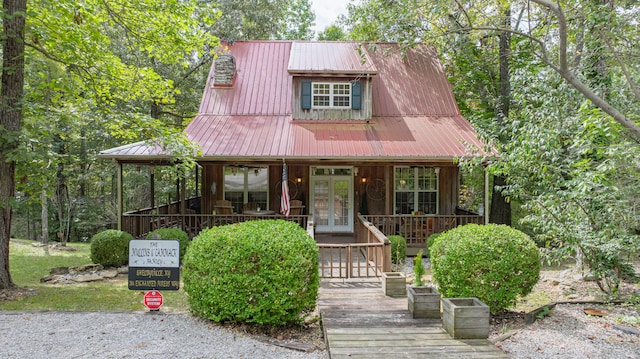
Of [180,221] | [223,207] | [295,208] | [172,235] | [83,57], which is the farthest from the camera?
[295,208]

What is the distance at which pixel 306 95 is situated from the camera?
43.5ft

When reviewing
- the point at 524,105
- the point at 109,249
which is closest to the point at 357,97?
the point at 524,105

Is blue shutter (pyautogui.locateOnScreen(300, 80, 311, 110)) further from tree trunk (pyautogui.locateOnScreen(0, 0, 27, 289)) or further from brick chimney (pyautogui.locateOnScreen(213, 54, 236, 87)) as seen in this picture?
tree trunk (pyautogui.locateOnScreen(0, 0, 27, 289))

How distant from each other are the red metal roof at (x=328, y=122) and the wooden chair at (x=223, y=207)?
1966 millimetres

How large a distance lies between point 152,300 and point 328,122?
8.68 m

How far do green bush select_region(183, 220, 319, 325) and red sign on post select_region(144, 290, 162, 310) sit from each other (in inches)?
34.0

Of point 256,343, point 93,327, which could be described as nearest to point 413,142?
point 256,343

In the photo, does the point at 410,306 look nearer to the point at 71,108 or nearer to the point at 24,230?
the point at 71,108

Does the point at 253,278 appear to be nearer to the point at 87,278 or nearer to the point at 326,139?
the point at 87,278

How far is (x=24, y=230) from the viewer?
75.9 ft

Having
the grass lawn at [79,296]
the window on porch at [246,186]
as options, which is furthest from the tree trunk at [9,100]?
the window on porch at [246,186]

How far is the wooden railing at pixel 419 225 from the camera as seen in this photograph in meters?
11.2

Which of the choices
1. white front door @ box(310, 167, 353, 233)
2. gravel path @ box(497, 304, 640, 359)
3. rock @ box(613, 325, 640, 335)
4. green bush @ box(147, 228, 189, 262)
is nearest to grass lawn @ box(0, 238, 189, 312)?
green bush @ box(147, 228, 189, 262)

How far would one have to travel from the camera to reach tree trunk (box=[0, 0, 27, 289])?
7.00 metres
